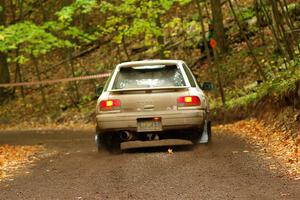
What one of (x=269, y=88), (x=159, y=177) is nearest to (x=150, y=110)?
(x=159, y=177)

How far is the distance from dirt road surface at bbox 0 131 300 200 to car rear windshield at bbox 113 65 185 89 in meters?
1.30

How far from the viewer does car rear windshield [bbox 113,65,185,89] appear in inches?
466

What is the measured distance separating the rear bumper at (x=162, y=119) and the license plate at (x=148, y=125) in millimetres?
78

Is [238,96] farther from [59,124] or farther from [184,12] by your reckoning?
[184,12]

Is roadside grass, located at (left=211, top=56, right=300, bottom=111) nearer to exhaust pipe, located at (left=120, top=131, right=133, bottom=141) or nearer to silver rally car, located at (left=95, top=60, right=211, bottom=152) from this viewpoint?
silver rally car, located at (left=95, top=60, right=211, bottom=152)

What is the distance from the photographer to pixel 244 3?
29.3 m

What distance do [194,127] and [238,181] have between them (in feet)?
11.7

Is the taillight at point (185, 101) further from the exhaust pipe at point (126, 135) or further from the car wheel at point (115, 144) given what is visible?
the car wheel at point (115, 144)

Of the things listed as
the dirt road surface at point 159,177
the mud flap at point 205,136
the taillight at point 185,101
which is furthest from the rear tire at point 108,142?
the mud flap at point 205,136

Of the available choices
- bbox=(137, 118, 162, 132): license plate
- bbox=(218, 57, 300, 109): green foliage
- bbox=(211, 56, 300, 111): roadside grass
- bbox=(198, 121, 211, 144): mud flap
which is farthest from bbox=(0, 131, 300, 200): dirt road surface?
bbox=(211, 56, 300, 111): roadside grass

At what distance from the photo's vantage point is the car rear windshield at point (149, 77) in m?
11.8

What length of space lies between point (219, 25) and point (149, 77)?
589 inches

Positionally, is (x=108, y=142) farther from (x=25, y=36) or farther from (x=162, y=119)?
(x=25, y=36)

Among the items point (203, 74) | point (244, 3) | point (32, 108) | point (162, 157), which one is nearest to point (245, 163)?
point (162, 157)
